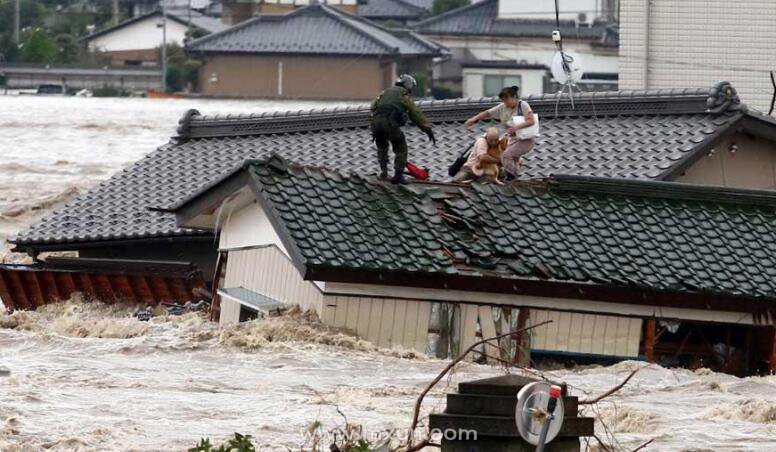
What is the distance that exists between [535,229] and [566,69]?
233 inches

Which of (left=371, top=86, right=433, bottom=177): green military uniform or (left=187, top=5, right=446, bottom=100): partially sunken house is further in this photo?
(left=187, top=5, right=446, bottom=100): partially sunken house

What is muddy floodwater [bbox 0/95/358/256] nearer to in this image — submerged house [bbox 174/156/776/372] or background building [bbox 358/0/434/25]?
background building [bbox 358/0/434/25]

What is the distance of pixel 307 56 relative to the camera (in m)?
59.6

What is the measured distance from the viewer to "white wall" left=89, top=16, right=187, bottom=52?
67.8m

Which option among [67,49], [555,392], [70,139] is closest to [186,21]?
[67,49]

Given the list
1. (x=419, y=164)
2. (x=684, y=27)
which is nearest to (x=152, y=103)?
(x=684, y=27)

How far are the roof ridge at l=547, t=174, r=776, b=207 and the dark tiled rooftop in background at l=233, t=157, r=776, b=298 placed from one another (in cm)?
1

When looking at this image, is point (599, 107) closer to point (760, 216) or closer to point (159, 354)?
point (760, 216)

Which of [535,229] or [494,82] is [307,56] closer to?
[494,82]

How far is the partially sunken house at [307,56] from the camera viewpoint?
58969 mm

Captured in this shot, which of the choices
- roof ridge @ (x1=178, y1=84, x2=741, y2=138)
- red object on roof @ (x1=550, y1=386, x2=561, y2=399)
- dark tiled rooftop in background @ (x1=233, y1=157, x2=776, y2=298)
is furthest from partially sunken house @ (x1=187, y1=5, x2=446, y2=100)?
red object on roof @ (x1=550, y1=386, x2=561, y2=399)

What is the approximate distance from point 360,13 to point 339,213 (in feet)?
183

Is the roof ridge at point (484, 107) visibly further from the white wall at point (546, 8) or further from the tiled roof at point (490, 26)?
the white wall at point (546, 8)

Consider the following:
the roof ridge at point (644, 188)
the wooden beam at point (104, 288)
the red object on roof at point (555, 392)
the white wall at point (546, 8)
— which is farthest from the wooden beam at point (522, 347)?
the white wall at point (546, 8)
